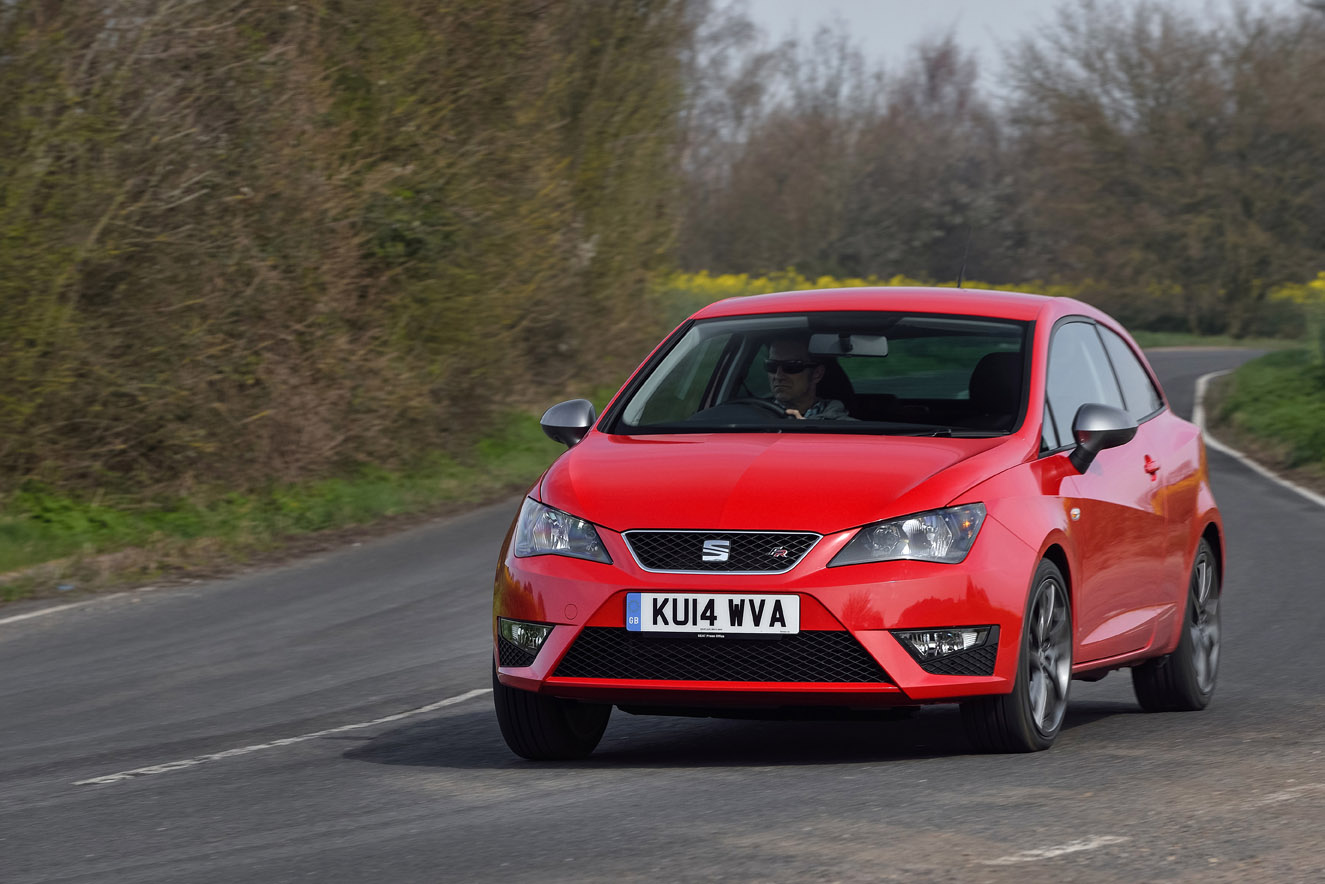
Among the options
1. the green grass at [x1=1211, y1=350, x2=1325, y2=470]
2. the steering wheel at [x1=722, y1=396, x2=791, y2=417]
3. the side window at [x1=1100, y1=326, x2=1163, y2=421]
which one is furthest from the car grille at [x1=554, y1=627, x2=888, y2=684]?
the green grass at [x1=1211, y1=350, x2=1325, y2=470]

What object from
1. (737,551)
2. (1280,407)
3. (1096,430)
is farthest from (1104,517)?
(1280,407)

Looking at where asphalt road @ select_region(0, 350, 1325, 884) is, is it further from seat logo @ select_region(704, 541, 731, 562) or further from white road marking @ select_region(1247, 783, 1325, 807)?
seat logo @ select_region(704, 541, 731, 562)

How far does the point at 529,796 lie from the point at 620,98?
81.5ft

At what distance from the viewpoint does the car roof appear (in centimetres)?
790

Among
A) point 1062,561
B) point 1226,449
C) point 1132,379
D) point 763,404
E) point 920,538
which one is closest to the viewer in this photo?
point 920,538

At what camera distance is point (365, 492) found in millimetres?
18641

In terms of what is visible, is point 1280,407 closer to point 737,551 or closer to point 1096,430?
point 1096,430

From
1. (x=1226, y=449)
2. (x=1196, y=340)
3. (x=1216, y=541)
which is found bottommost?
(x=1196, y=340)

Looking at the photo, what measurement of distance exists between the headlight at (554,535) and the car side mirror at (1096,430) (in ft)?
6.34

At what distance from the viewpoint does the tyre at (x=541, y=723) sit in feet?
22.6

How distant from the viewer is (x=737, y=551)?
634 cm

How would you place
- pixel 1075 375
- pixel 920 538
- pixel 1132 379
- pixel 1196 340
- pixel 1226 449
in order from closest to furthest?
pixel 920 538 < pixel 1075 375 < pixel 1132 379 < pixel 1226 449 < pixel 1196 340

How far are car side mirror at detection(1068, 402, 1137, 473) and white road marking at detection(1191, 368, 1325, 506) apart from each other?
8.00m

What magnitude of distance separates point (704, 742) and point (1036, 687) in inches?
53.6
